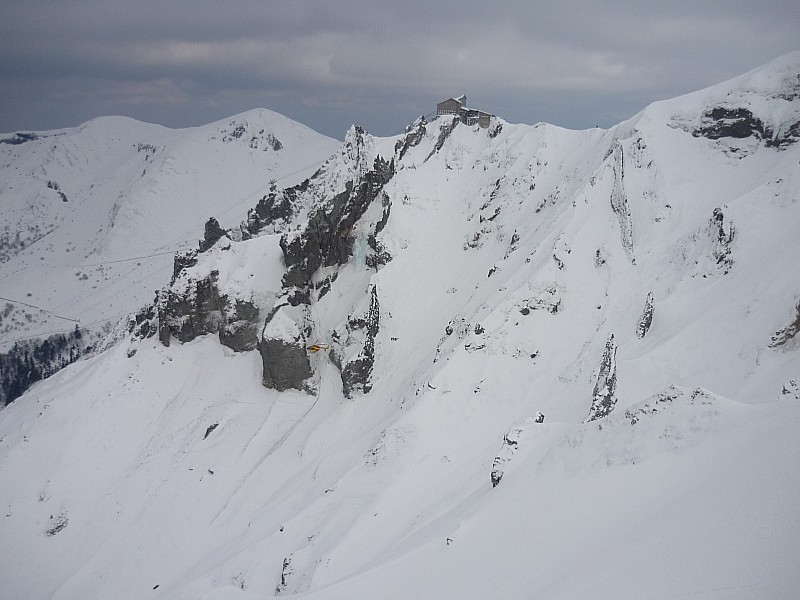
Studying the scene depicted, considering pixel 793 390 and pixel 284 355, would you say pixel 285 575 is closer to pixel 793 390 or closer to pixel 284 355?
pixel 793 390

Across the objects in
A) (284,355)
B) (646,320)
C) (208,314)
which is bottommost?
(284,355)

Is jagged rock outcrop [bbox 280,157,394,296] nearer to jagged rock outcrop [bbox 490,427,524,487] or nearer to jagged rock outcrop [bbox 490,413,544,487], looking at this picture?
jagged rock outcrop [bbox 490,413,544,487]

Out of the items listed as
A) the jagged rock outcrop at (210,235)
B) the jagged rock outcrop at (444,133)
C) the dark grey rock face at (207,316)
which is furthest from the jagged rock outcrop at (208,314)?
the jagged rock outcrop at (444,133)

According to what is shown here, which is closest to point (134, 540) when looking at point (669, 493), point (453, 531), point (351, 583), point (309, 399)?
point (309, 399)

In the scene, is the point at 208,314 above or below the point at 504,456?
below

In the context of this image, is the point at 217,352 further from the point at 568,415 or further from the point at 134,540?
the point at 568,415

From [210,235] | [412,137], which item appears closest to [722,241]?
[412,137]

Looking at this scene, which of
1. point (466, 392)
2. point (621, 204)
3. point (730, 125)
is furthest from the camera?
point (730, 125)
